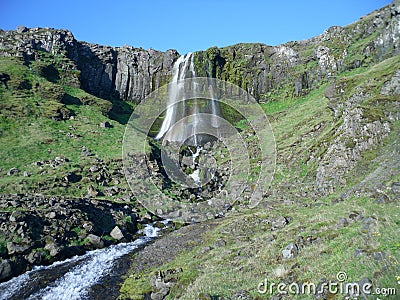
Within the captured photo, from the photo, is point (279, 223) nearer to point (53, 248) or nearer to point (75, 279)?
point (75, 279)

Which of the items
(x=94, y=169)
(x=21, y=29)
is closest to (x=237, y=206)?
(x=94, y=169)

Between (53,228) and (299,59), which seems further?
(299,59)

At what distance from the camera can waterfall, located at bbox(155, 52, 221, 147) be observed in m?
70.8

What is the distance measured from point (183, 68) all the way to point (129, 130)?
32198 millimetres

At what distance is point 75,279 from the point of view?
66.9ft

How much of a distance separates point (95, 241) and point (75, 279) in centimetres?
652

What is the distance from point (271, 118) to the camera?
239 ft

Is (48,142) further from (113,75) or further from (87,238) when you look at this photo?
(113,75)

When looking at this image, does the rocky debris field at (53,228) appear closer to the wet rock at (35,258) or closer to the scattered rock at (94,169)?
the wet rock at (35,258)

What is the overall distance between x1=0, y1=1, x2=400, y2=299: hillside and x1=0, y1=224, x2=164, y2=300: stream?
1110 millimetres

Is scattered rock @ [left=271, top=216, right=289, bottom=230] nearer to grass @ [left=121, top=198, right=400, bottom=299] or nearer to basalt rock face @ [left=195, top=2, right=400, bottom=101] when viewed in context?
grass @ [left=121, top=198, right=400, bottom=299]

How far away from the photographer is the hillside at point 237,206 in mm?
14680

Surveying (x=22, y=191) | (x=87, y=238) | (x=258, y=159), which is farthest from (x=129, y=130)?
(x=87, y=238)

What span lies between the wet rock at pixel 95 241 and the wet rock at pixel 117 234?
6.74 feet
